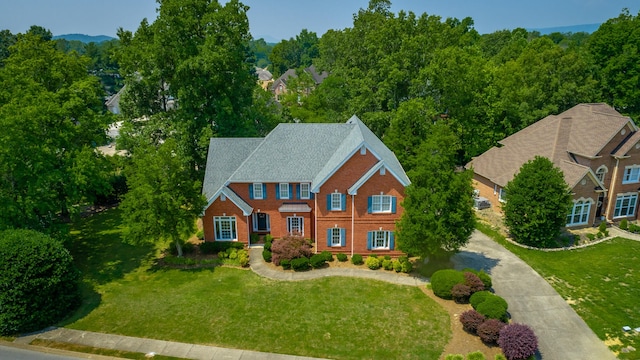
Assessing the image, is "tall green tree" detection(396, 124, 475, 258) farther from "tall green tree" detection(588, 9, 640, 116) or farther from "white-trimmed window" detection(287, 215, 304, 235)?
"tall green tree" detection(588, 9, 640, 116)

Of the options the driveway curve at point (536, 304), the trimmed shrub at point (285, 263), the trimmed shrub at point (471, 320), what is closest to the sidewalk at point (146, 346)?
the trimmed shrub at point (285, 263)

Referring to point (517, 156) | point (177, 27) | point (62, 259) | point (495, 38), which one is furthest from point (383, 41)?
point (495, 38)

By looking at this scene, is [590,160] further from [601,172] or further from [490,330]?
[490,330]

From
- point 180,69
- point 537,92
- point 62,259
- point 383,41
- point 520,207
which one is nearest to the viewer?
point 62,259

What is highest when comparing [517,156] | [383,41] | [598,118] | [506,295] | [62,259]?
[383,41]

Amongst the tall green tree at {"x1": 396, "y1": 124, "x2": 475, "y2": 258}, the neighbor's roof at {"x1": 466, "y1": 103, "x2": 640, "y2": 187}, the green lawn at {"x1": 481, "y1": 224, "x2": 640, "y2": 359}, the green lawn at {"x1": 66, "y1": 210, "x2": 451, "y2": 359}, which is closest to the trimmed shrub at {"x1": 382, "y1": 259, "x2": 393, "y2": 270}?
the green lawn at {"x1": 66, "y1": 210, "x2": 451, "y2": 359}

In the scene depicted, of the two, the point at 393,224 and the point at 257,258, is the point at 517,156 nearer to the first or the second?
the point at 393,224
